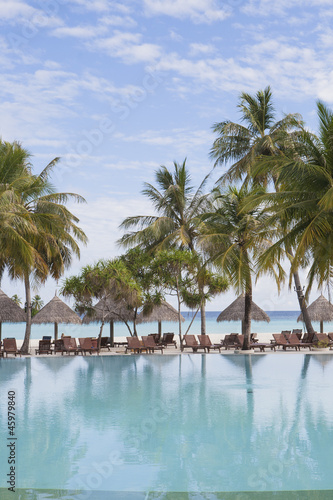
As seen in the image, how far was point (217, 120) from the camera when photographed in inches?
966

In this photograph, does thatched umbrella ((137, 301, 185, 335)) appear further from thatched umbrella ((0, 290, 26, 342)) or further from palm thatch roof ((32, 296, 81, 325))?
thatched umbrella ((0, 290, 26, 342))

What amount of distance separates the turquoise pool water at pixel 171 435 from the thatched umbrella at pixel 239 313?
33.9 feet

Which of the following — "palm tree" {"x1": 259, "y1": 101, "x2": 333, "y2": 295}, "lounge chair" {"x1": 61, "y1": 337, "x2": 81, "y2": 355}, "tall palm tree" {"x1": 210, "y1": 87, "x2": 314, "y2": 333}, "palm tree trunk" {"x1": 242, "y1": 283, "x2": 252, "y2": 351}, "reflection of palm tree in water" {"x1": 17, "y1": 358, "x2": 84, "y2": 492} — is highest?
"tall palm tree" {"x1": 210, "y1": 87, "x2": 314, "y2": 333}

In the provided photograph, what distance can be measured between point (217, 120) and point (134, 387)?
1502 cm

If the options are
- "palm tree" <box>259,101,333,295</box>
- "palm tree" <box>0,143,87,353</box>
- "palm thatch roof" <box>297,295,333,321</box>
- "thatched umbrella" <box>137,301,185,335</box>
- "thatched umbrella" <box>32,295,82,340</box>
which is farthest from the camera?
"palm thatch roof" <box>297,295,333,321</box>

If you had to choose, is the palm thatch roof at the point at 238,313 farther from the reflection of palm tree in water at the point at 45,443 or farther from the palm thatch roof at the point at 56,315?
the reflection of palm tree in water at the point at 45,443

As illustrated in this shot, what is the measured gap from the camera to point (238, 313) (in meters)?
26.3

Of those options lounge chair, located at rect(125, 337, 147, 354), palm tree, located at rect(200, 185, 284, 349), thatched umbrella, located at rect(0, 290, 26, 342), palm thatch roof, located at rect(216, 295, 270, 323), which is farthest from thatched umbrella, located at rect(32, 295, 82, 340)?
palm tree, located at rect(200, 185, 284, 349)

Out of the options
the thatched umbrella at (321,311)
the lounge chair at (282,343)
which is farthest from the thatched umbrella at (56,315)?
the thatched umbrella at (321,311)

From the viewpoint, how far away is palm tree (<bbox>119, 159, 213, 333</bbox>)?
25.0 metres

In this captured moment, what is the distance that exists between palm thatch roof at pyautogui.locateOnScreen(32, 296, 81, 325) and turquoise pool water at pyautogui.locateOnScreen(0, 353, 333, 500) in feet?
29.6

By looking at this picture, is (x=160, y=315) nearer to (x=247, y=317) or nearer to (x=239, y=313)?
(x=239, y=313)

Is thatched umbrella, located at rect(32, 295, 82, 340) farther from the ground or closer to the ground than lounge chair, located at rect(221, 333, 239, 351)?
farther from the ground

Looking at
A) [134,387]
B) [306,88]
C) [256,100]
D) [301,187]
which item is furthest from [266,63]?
[256,100]
